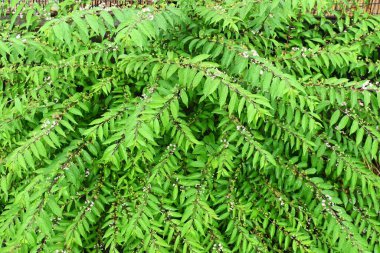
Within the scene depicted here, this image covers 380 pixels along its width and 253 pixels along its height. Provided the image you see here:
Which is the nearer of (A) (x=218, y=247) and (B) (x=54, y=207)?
(B) (x=54, y=207)

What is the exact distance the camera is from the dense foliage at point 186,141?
2.79m

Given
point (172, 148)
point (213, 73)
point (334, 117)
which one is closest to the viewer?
point (213, 73)

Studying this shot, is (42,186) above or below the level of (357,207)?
above

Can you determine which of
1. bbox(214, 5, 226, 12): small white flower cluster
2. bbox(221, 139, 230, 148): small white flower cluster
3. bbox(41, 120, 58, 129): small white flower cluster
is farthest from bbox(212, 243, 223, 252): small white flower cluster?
bbox(214, 5, 226, 12): small white flower cluster

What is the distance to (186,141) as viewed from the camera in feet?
9.68

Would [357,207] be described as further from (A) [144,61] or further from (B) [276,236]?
(A) [144,61]

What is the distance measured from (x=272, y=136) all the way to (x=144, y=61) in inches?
47.9

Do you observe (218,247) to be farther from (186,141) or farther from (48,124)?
(48,124)

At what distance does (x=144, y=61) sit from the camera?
3.13m

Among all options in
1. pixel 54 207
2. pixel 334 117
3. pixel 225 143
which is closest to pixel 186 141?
pixel 225 143

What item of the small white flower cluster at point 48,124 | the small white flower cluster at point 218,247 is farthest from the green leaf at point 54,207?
the small white flower cluster at point 218,247

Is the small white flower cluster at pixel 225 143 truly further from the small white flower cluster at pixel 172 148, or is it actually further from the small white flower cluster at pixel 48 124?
the small white flower cluster at pixel 48 124

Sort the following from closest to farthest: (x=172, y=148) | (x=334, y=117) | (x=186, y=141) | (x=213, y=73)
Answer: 1. (x=213, y=73)
2. (x=186, y=141)
3. (x=172, y=148)
4. (x=334, y=117)

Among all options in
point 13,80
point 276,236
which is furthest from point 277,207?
point 13,80
